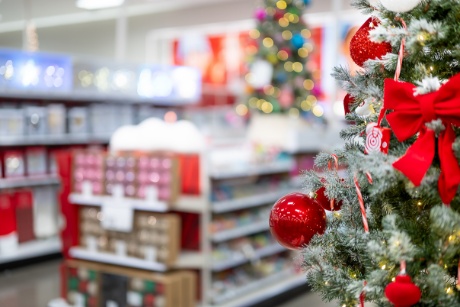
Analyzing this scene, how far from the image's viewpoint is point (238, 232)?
487 centimetres

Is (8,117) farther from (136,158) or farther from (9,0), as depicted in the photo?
(9,0)

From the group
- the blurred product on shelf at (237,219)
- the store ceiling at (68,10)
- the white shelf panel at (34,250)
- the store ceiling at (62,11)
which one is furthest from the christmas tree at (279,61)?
the store ceiling at (62,11)

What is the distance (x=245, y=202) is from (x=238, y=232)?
28cm

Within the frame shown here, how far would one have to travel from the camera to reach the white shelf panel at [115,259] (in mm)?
4195

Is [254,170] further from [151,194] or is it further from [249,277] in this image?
[151,194]

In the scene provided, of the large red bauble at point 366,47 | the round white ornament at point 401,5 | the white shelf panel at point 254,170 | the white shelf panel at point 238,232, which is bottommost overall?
the white shelf panel at point 238,232

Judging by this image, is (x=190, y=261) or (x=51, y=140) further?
(x=51, y=140)

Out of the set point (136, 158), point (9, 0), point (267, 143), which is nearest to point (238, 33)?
point (9, 0)

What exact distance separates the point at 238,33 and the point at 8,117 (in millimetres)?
7124

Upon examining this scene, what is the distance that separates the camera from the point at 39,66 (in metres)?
6.56

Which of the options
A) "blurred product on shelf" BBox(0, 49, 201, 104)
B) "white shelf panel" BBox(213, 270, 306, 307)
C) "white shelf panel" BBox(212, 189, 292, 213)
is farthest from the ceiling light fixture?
"white shelf panel" BBox(213, 270, 306, 307)

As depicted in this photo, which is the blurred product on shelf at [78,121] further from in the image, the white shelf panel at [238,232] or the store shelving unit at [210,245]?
the white shelf panel at [238,232]

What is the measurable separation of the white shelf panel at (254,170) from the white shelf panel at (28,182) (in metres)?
2.75

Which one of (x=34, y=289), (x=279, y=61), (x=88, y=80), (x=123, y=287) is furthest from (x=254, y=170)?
(x=88, y=80)
